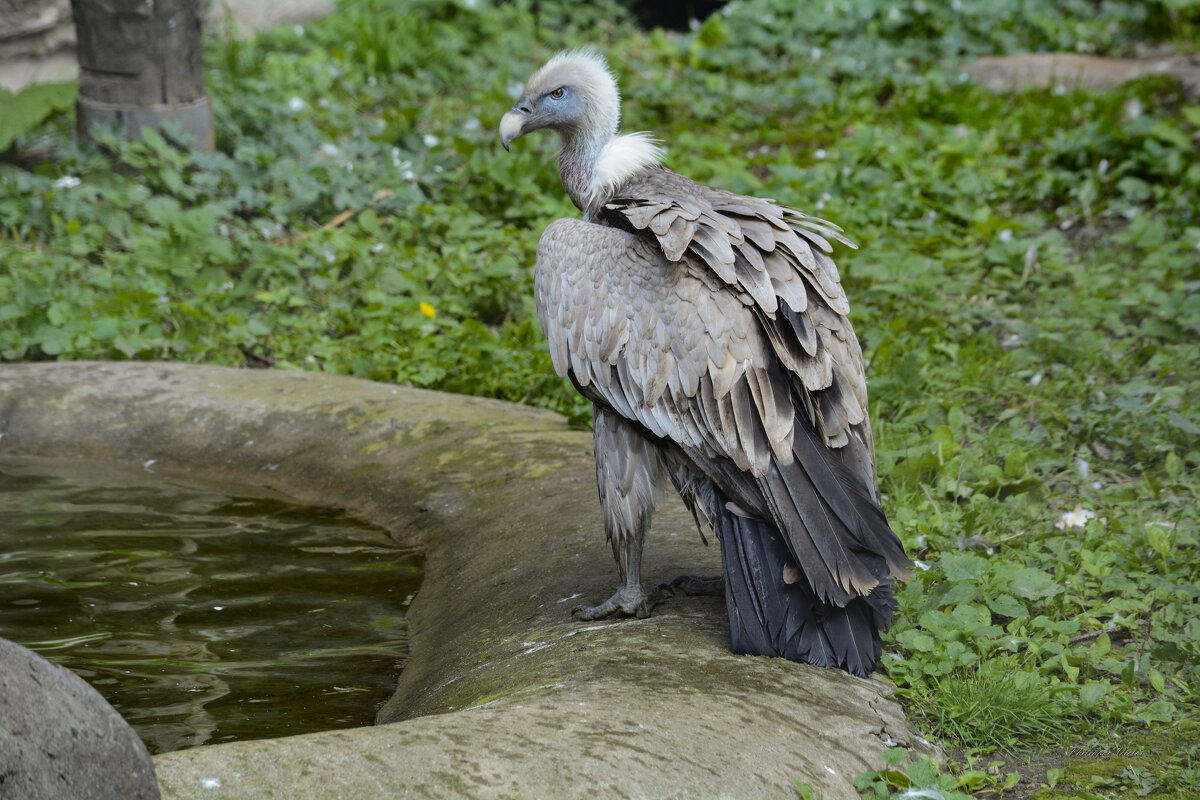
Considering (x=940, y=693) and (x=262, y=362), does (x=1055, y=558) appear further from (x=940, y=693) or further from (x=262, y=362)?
(x=262, y=362)

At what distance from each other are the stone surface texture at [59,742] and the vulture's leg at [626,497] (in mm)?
1432

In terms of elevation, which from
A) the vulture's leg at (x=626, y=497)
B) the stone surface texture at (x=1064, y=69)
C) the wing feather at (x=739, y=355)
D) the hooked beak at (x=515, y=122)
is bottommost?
the vulture's leg at (x=626, y=497)

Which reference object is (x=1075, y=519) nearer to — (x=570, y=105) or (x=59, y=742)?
(x=570, y=105)

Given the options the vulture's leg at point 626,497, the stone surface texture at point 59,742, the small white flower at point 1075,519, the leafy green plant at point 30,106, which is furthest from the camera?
the leafy green plant at point 30,106

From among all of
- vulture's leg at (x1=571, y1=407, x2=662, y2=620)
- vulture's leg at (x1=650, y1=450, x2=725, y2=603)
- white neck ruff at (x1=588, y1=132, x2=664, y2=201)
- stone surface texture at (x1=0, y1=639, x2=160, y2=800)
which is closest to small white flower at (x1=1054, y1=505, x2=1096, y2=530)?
vulture's leg at (x1=650, y1=450, x2=725, y2=603)

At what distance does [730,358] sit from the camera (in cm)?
285

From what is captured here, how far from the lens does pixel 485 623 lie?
125 inches

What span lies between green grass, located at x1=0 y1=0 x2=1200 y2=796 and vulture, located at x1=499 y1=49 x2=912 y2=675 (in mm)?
335

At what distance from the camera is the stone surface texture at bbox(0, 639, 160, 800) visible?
5.42 feet

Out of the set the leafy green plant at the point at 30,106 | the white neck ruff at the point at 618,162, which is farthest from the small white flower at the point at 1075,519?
the leafy green plant at the point at 30,106

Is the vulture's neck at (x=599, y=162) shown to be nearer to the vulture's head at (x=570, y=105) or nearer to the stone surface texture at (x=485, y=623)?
the vulture's head at (x=570, y=105)

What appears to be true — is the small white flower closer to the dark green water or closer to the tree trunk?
the dark green water

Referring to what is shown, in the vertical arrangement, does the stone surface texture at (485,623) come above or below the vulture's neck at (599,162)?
below

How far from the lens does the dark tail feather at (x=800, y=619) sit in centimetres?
268
